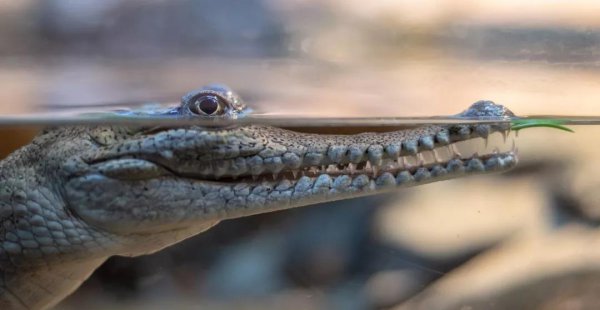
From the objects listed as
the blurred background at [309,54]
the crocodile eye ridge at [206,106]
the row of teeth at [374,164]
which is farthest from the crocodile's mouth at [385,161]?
the blurred background at [309,54]

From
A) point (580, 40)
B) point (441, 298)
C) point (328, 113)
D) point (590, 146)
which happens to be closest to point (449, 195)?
point (441, 298)

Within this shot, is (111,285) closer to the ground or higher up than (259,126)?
closer to the ground

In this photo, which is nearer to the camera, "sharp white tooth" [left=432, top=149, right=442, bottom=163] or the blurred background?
"sharp white tooth" [left=432, top=149, right=442, bottom=163]

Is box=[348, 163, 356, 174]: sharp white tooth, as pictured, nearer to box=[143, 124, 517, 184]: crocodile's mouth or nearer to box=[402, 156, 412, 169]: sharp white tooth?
box=[143, 124, 517, 184]: crocodile's mouth

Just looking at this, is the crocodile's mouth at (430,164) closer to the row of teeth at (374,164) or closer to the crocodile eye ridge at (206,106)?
the row of teeth at (374,164)

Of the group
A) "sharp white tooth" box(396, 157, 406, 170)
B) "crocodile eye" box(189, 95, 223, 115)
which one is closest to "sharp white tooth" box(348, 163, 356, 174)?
"sharp white tooth" box(396, 157, 406, 170)

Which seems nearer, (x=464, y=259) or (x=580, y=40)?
(x=580, y=40)

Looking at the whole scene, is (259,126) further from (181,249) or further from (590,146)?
(590,146)

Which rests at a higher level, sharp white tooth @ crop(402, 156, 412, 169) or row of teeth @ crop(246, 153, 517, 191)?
sharp white tooth @ crop(402, 156, 412, 169)

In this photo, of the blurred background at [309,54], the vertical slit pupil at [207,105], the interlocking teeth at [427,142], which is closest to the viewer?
the interlocking teeth at [427,142]
